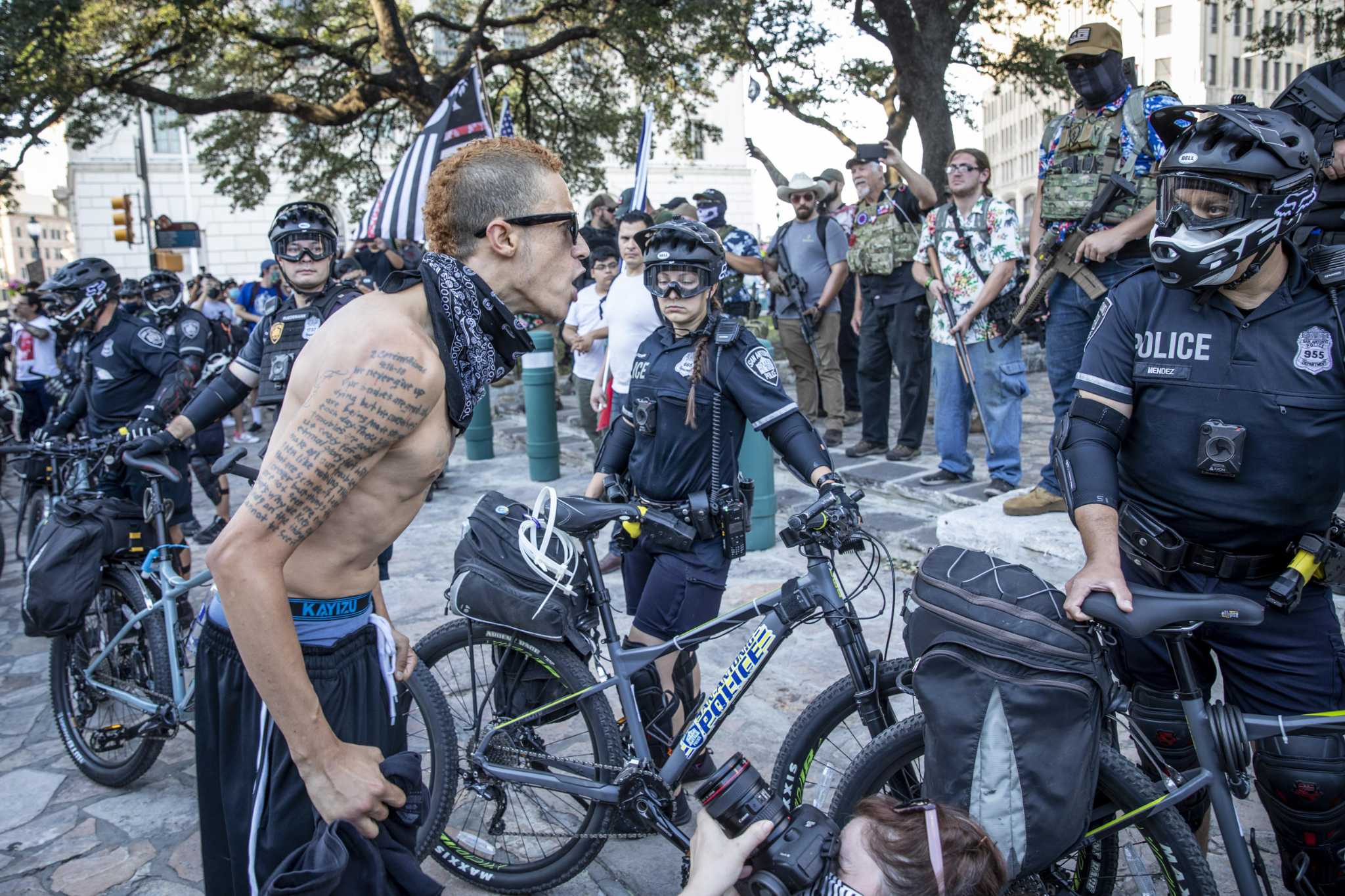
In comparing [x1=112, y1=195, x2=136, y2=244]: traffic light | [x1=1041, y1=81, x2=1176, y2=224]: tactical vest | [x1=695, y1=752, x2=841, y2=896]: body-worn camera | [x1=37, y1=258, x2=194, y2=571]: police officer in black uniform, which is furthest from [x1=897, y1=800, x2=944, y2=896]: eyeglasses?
[x1=112, y1=195, x2=136, y2=244]: traffic light

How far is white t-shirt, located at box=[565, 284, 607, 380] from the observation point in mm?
7781

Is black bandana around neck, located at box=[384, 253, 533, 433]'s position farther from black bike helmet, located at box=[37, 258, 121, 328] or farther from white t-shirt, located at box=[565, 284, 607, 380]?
white t-shirt, located at box=[565, 284, 607, 380]

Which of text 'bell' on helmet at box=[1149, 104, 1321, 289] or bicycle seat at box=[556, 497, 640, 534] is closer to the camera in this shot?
text 'bell' on helmet at box=[1149, 104, 1321, 289]

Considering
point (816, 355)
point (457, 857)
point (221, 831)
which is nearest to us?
point (221, 831)

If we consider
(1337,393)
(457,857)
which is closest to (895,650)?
(457,857)

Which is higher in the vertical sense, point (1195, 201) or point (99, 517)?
point (1195, 201)

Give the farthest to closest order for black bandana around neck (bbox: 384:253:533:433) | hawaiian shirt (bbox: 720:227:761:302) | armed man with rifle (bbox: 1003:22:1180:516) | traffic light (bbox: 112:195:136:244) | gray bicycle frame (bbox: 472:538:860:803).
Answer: traffic light (bbox: 112:195:136:244) < hawaiian shirt (bbox: 720:227:761:302) < armed man with rifle (bbox: 1003:22:1180:516) < gray bicycle frame (bbox: 472:538:860:803) < black bandana around neck (bbox: 384:253:533:433)

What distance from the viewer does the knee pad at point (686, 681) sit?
3455 mm

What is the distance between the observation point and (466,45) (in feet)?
52.7

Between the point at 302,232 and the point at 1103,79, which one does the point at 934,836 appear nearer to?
the point at 1103,79

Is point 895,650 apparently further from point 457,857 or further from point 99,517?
point 99,517

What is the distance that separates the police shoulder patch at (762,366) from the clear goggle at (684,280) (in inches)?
12.3

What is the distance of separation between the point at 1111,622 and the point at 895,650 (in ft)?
8.69

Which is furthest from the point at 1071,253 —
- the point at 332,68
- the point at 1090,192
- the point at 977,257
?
the point at 332,68
